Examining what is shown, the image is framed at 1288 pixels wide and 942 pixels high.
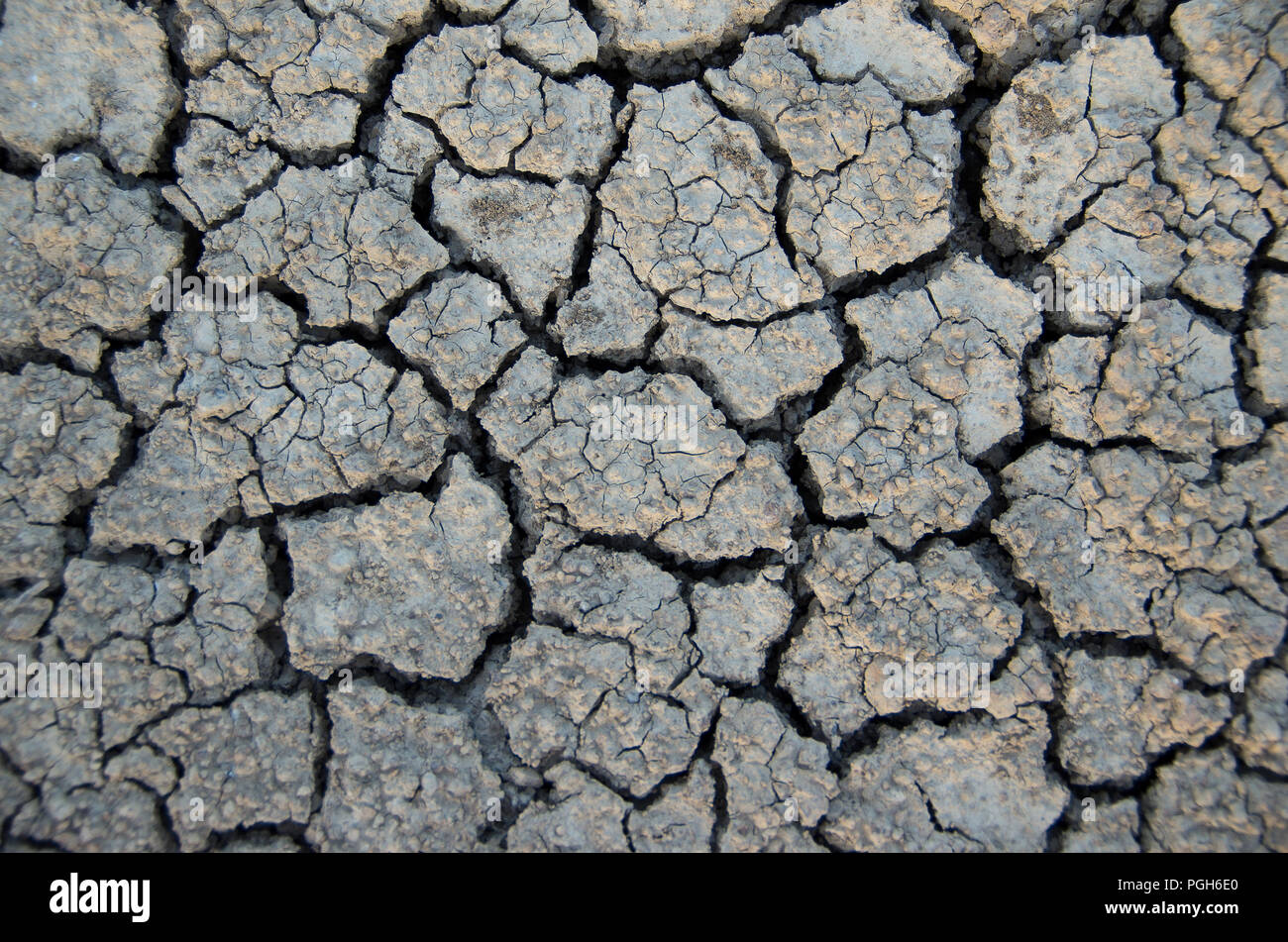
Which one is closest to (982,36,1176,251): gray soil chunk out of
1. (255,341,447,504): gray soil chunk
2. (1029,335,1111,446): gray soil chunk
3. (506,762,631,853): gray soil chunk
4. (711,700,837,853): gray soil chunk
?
(1029,335,1111,446): gray soil chunk

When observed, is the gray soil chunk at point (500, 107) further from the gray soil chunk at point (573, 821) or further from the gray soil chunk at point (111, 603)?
Answer: the gray soil chunk at point (573, 821)

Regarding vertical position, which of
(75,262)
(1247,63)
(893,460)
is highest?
(1247,63)

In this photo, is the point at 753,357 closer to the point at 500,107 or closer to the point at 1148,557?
the point at 500,107

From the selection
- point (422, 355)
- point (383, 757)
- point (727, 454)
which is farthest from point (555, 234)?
point (383, 757)

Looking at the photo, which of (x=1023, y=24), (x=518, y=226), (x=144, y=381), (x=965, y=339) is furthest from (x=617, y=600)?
(x=1023, y=24)

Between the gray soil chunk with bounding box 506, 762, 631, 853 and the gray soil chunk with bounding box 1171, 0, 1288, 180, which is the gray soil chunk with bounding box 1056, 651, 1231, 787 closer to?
the gray soil chunk with bounding box 506, 762, 631, 853
